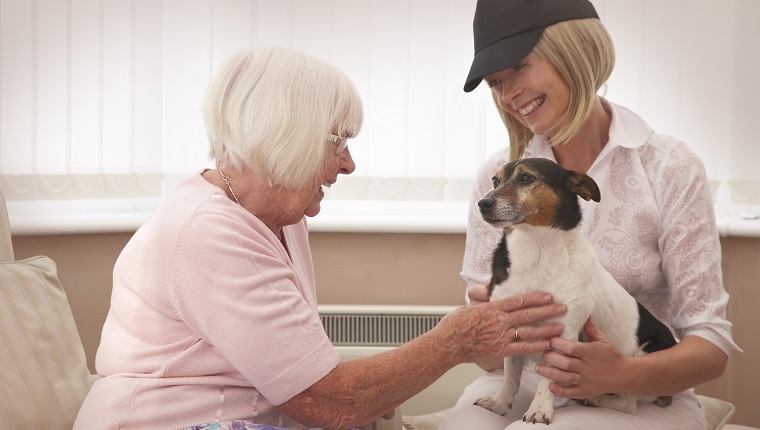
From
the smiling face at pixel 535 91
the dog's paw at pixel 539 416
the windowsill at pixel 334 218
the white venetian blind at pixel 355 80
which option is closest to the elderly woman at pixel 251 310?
the dog's paw at pixel 539 416

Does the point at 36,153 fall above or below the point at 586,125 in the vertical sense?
below

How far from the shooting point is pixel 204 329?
4.36 feet

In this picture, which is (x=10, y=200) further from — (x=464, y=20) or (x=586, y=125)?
(x=586, y=125)

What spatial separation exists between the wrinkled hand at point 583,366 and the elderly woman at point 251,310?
39 mm

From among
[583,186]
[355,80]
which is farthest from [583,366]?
[355,80]

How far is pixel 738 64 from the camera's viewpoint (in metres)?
2.84

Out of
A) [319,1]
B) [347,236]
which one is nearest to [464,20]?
[319,1]

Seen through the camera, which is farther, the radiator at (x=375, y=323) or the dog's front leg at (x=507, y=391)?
the radiator at (x=375, y=323)

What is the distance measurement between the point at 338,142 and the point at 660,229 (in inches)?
31.3

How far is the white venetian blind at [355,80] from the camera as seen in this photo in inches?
107

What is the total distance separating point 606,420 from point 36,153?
2113 millimetres

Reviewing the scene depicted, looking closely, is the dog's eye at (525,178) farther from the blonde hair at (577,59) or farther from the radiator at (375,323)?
the radiator at (375,323)

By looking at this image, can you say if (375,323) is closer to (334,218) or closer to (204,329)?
(334,218)

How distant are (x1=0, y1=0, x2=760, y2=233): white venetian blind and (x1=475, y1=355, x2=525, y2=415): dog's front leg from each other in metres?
1.34
